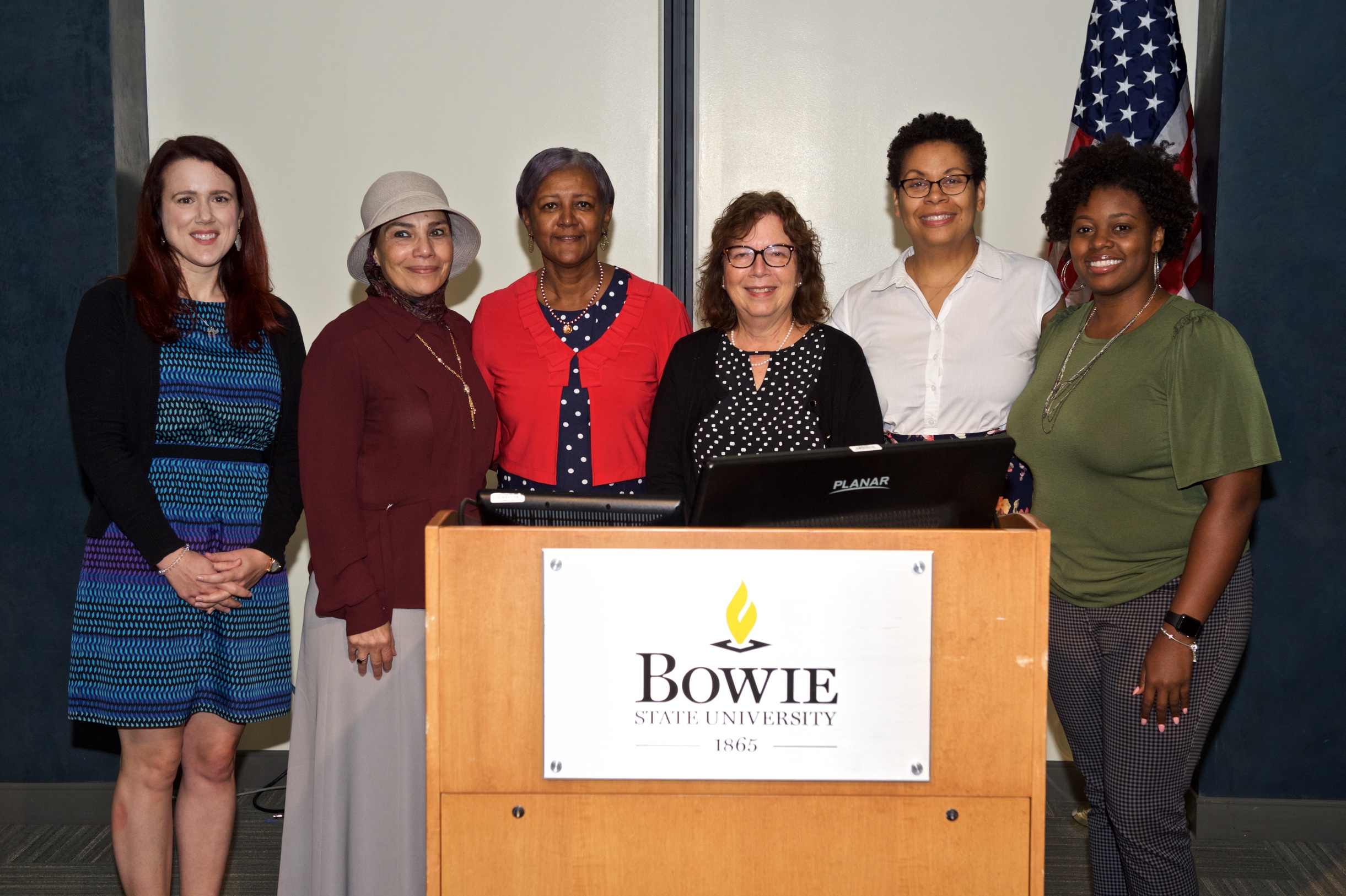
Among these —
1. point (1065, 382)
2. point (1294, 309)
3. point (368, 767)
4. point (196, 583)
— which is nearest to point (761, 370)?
point (1065, 382)

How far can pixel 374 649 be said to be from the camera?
2.29 metres

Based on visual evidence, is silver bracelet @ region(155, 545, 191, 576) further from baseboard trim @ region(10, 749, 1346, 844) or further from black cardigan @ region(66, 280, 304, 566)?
baseboard trim @ region(10, 749, 1346, 844)

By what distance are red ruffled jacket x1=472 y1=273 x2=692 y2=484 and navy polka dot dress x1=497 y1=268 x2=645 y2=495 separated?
0.01 meters

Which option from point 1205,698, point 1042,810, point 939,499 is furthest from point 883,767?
point 1205,698

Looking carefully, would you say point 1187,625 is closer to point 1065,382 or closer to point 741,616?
point 1065,382

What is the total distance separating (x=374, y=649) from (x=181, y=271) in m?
1.04

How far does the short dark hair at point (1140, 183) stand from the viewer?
2.26 meters

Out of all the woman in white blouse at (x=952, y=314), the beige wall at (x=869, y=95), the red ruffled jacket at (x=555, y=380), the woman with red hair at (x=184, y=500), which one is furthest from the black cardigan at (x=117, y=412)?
the beige wall at (x=869, y=95)

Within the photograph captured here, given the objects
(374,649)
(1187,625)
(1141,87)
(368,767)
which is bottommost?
(368,767)

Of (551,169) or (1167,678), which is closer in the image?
(1167,678)

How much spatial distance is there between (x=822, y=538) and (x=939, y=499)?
21 cm

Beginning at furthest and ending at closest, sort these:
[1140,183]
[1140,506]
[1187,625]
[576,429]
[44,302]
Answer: [44,302]
[576,429]
[1140,183]
[1140,506]
[1187,625]

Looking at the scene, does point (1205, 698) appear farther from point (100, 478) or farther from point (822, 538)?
point (100, 478)

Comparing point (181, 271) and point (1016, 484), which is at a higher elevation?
point (181, 271)
